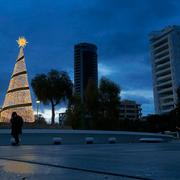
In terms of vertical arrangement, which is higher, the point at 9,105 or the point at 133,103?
the point at 133,103

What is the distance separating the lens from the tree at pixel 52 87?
196 ft

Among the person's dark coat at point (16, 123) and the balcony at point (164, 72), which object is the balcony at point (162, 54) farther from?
the person's dark coat at point (16, 123)

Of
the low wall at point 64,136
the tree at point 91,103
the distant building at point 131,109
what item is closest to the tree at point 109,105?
the tree at point 91,103

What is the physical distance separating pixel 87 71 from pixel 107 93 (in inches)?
5425

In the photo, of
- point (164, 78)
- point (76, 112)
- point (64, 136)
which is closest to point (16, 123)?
point (64, 136)

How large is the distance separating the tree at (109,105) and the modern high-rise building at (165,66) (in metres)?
87.7

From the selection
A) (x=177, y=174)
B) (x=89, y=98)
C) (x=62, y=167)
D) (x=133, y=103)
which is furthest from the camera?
(x=133, y=103)

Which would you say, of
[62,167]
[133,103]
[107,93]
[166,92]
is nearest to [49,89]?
[107,93]

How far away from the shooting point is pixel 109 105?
6097 centimetres

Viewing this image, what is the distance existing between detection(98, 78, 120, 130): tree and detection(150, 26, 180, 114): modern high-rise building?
87716 millimetres

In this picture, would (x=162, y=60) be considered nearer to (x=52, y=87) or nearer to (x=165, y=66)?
(x=165, y=66)

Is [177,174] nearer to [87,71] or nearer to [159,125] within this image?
[159,125]

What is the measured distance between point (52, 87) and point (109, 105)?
29.3 ft

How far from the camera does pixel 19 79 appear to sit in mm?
57438
